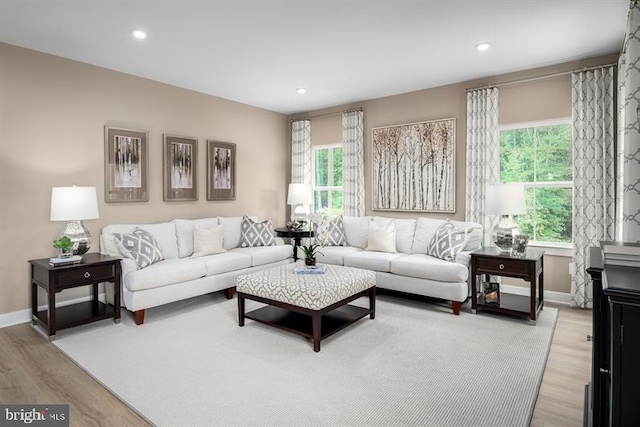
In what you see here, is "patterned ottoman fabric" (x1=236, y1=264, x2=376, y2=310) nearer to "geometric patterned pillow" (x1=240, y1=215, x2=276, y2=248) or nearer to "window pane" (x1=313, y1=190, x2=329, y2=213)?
"geometric patterned pillow" (x1=240, y1=215, x2=276, y2=248)

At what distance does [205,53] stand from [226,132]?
74.2 inches

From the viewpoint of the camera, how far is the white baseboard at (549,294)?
14.0 feet

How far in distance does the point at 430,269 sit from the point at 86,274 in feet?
11.1

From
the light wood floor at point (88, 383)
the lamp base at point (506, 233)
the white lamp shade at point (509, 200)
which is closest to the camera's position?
the light wood floor at point (88, 383)

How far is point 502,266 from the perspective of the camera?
3771mm

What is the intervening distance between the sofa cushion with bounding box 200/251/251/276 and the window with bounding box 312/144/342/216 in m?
2.09

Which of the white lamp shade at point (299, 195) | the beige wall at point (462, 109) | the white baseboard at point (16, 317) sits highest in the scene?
A: the beige wall at point (462, 109)

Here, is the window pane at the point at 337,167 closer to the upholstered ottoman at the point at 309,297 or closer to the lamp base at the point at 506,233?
the upholstered ottoman at the point at 309,297

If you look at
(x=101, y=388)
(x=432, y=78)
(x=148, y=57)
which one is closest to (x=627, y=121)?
(x=432, y=78)

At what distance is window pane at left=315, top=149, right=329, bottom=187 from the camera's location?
21.4ft

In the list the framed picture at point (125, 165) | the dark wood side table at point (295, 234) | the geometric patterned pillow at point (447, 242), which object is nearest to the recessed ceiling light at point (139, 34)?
the framed picture at point (125, 165)

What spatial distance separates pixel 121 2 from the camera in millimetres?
2852

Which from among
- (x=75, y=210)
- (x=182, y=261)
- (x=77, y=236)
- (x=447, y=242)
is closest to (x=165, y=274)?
(x=182, y=261)

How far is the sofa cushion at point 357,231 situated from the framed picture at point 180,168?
221 centimetres
